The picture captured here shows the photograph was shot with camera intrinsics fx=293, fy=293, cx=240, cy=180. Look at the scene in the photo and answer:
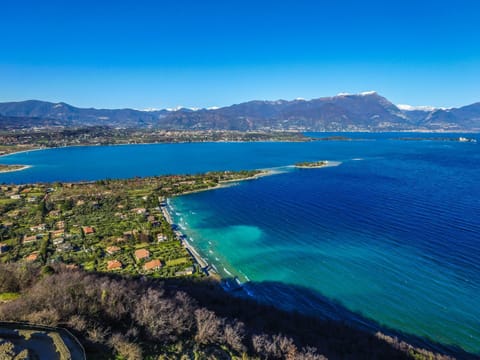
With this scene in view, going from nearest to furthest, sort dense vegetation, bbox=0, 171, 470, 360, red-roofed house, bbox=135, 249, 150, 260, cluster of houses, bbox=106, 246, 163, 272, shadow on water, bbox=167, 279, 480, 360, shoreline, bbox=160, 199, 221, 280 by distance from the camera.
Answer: dense vegetation, bbox=0, 171, 470, 360 < shadow on water, bbox=167, 279, 480, 360 < shoreline, bbox=160, 199, 221, 280 < cluster of houses, bbox=106, 246, 163, 272 < red-roofed house, bbox=135, 249, 150, 260

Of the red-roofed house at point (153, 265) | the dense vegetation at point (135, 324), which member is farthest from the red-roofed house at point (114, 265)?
the dense vegetation at point (135, 324)

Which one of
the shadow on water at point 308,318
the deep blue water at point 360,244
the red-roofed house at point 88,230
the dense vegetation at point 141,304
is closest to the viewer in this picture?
the dense vegetation at point 141,304

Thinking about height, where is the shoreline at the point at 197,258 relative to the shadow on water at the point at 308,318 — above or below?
below

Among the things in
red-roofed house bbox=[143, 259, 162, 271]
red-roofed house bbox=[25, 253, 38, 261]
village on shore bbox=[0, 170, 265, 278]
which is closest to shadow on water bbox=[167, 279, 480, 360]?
red-roofed house bbox=[143, 259, 162, 271]

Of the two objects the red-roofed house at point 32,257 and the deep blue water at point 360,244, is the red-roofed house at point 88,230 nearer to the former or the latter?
the red-roofed house at point 32,257

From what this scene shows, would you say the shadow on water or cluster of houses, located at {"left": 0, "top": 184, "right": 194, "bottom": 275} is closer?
the shadow on water

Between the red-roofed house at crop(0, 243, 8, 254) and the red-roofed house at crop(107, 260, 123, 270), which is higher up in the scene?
the red-roofed house at crop(107, 260, 123, 270)

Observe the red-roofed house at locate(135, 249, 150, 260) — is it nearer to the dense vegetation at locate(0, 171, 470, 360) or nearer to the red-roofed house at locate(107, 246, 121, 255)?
the dense vegetation at locate(0, 171, 470, 360)

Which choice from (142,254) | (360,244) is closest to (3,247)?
(142,254)

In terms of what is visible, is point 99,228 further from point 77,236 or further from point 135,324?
point 135,324
